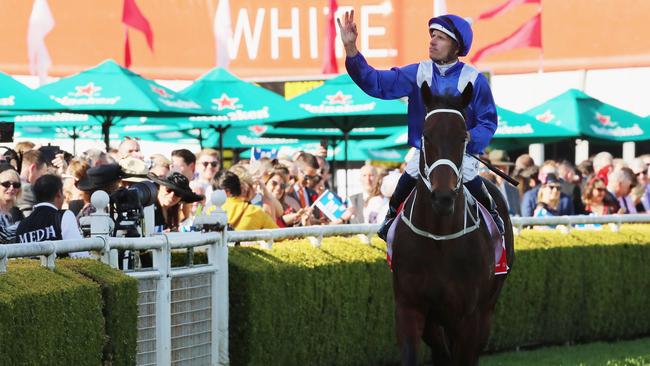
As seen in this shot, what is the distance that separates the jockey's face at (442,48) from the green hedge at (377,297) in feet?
6.72

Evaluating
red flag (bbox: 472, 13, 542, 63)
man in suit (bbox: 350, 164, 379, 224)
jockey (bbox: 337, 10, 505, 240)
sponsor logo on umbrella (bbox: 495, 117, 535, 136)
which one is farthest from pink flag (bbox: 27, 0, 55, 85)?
jockey (bbox: 337, 10, 505, 240)

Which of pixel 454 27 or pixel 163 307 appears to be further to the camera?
pixel 163 307

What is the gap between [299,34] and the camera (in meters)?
30.0

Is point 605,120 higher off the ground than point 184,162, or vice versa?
point 605,120

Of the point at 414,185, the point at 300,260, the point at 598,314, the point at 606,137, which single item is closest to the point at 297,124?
the point at 606,137

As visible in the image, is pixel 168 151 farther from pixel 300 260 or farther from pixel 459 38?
pixel 459 38

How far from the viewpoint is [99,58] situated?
29797 mm

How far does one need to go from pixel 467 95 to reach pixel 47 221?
2630 millimetres

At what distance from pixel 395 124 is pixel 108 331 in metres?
12.1

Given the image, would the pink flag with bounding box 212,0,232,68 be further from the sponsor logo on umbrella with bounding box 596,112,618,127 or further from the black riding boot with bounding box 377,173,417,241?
the black riding boot with bounding box 377,173,417,241

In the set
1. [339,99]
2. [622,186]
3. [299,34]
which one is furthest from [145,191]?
[299,34]

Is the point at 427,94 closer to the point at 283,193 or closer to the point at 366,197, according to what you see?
the point at 283,193

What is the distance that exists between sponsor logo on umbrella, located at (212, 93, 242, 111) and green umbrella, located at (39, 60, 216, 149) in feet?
2.59

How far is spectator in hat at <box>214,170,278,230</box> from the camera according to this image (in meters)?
10.6
